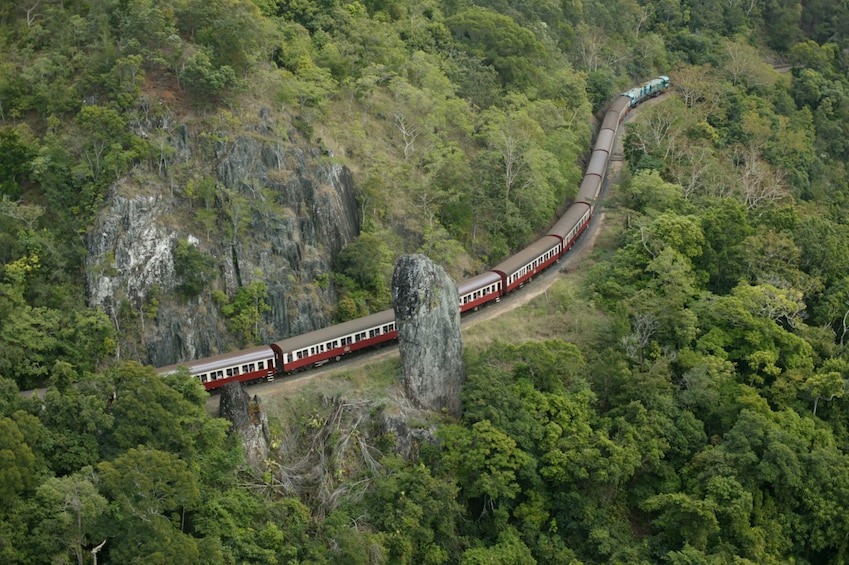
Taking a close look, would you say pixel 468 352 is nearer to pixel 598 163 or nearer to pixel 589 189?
pixel 589 189

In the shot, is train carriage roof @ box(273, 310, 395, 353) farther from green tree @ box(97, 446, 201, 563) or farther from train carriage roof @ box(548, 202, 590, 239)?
→ train carriage roof @ box(548, 202, 590, 239)

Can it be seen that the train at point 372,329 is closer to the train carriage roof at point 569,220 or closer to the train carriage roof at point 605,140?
the train carriage roof at point 569,220

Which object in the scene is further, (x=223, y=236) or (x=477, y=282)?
(x=477, y=282)

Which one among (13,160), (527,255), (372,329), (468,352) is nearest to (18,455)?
(372,329)

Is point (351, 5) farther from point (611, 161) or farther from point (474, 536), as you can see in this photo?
point (474, 536)

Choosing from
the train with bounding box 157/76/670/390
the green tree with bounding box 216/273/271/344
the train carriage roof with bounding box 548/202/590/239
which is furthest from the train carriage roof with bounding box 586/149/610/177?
the green tree with bounding box 216/273/271/344

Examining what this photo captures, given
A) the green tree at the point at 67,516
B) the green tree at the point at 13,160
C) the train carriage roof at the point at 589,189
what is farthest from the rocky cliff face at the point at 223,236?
the train carriage roof at the point at 589,189

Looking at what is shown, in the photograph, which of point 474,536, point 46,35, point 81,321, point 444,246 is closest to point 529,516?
point 474,536
